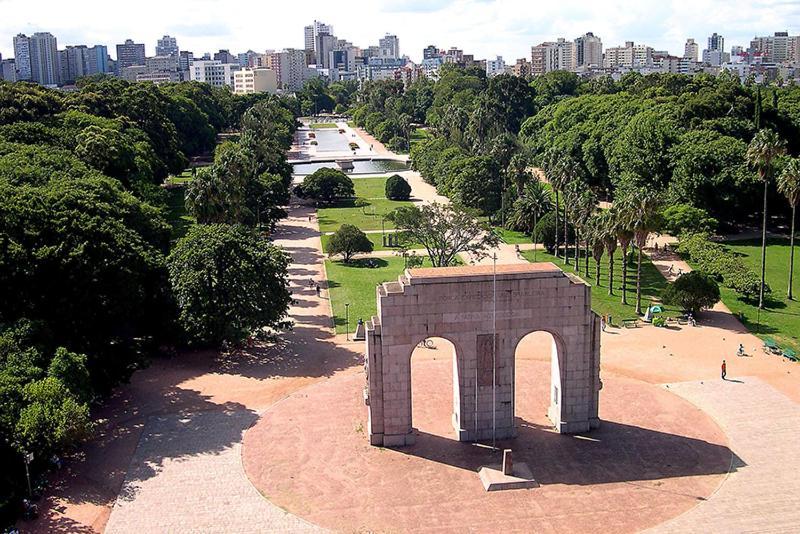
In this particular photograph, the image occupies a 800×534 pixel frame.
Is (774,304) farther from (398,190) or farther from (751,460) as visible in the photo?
(398,190)

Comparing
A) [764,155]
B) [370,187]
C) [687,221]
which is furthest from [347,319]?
[370,187]

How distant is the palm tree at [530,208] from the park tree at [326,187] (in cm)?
2592

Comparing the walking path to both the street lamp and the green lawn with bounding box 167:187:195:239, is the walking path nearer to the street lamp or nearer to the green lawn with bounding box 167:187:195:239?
the street lamp

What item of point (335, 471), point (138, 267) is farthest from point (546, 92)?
point (335, 471)

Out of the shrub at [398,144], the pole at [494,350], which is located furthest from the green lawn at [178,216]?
the shrub at [398,144]

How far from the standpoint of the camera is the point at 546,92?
6117 inches

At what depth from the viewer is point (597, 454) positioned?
117 feet

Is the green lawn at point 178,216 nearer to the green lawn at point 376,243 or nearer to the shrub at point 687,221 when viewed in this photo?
the green lawn at point 376,243

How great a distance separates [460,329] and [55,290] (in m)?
20.3

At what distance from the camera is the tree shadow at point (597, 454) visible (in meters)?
34.1

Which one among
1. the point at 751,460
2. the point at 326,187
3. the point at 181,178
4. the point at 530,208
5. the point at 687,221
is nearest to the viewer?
the point at 751,460

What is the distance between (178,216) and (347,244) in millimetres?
27433

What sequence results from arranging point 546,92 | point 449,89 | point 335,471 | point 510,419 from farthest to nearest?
1. point 449,89
2. point 546,92
3. point 510,419
4. point 335,471

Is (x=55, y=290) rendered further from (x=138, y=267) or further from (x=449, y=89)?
(x=449, y=89)
